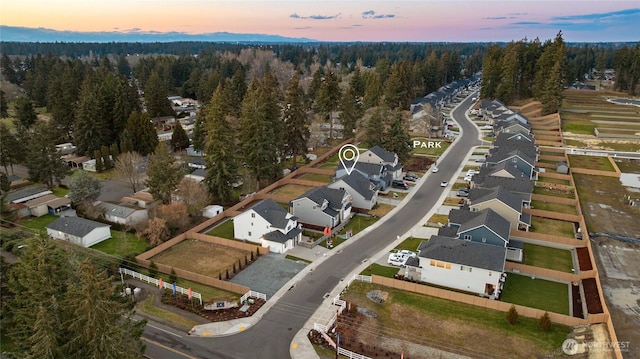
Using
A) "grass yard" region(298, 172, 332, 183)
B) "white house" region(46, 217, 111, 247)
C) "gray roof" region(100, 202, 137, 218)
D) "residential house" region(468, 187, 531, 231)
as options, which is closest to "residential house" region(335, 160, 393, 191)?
"grass yard" region(298, 172, 332, 183)

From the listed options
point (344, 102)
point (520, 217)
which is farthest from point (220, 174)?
point (344, 102)

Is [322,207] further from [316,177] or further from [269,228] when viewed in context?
[316,177]

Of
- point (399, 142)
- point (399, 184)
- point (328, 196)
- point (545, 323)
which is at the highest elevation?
point (399, 142)

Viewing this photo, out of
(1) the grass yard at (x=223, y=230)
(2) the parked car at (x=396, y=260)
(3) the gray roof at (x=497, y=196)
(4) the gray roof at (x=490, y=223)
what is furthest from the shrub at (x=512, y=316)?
(1) the grass yard at (x=223, y=230)

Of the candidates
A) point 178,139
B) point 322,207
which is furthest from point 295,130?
point 178,139

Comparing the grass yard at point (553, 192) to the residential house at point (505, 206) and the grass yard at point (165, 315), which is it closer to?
the residential house at point (505, 206)

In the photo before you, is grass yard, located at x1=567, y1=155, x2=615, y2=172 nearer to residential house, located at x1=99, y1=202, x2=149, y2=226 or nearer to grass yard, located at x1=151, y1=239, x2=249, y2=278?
grass yard, located at x1=151, y1=239, x2=249, y2=278
